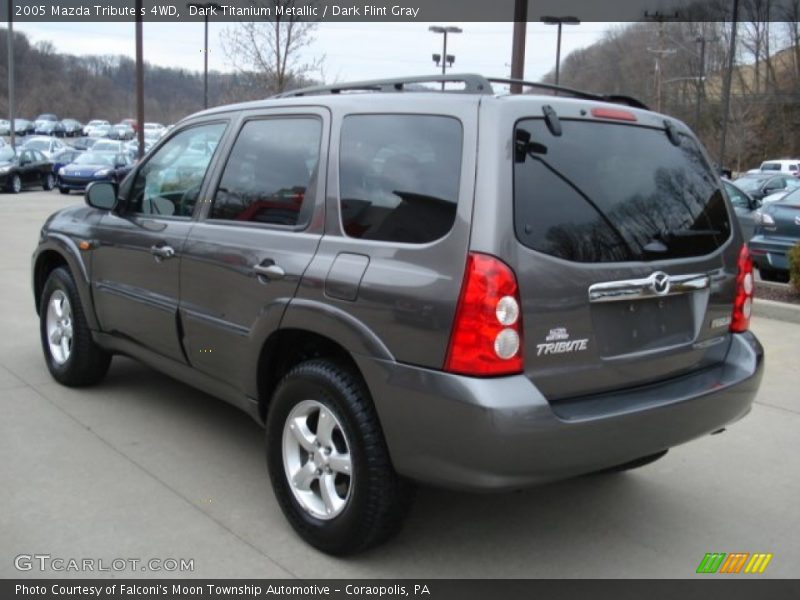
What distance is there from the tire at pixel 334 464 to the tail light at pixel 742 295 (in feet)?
5.54

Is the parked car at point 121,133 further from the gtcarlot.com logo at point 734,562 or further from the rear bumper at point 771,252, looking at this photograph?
the gtcarlot.com logo at point 734,562

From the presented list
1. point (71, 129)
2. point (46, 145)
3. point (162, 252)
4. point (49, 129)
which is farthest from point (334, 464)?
point (71, 129)

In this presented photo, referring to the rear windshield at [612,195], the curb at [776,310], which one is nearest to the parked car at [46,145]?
the curb at [776,310]

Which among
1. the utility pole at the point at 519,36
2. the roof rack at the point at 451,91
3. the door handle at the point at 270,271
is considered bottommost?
the door handle at the point at 270,271

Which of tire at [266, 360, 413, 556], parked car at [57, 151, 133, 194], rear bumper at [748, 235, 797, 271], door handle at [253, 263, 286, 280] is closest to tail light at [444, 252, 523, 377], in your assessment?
tire at [266, 360, 413, 556]

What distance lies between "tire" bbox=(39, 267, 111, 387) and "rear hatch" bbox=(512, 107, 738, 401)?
132 inches

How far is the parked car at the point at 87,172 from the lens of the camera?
25.2 meters

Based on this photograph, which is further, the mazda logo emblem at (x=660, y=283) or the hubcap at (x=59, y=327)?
the hubcap at (x=59, y=327)

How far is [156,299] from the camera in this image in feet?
14.2

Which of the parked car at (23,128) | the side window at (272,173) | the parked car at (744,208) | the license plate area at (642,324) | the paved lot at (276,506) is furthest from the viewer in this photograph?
the parked car at (23,128)

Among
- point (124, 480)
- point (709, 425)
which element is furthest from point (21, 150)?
point (709, 425)

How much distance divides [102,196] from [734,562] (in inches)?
155

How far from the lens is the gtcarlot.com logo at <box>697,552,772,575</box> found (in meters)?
3.29

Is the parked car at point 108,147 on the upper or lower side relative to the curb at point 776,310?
upper
